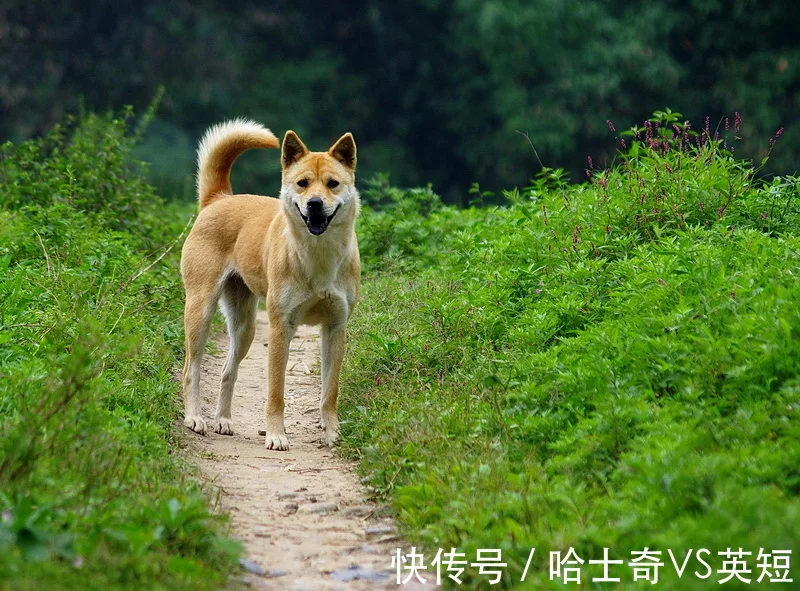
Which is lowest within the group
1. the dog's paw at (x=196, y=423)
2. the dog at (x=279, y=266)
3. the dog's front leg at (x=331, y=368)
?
the dog's paw at (x=196, y=423)

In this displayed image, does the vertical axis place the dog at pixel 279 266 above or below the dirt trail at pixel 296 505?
above

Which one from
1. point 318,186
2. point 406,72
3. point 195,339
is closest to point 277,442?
point 195,339

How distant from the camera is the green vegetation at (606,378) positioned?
383 centimetres

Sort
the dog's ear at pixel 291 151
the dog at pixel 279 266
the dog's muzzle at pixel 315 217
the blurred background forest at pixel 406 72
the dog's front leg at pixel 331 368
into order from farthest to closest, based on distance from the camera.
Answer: the blurred background forest at pixel 406 72 → the dog's ear at pixel 291 151 → the dog's front leg at pixel 331 368 → the dog at pixel 279 266 → the dog's muzzle at pixel 315 217

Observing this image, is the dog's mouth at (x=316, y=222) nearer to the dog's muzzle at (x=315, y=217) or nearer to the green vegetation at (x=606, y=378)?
the dog's muzzle at (x=315, y=217)

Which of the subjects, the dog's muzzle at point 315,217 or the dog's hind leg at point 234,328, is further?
the dog's hind leg at point 234,328

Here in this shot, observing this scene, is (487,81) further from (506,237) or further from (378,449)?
(378,449)

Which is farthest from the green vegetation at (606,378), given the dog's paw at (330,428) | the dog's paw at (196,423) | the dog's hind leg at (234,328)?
the dog's paw at (196,423)

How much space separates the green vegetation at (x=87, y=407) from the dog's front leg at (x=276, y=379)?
0.60 meters

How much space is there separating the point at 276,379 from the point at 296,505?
4.71ft

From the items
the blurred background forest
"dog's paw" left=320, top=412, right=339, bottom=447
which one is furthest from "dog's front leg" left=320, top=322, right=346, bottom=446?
the blurred background forest

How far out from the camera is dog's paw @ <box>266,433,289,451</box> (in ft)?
20.4

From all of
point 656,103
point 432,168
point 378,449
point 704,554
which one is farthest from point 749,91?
point 704,554

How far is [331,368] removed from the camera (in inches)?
254
